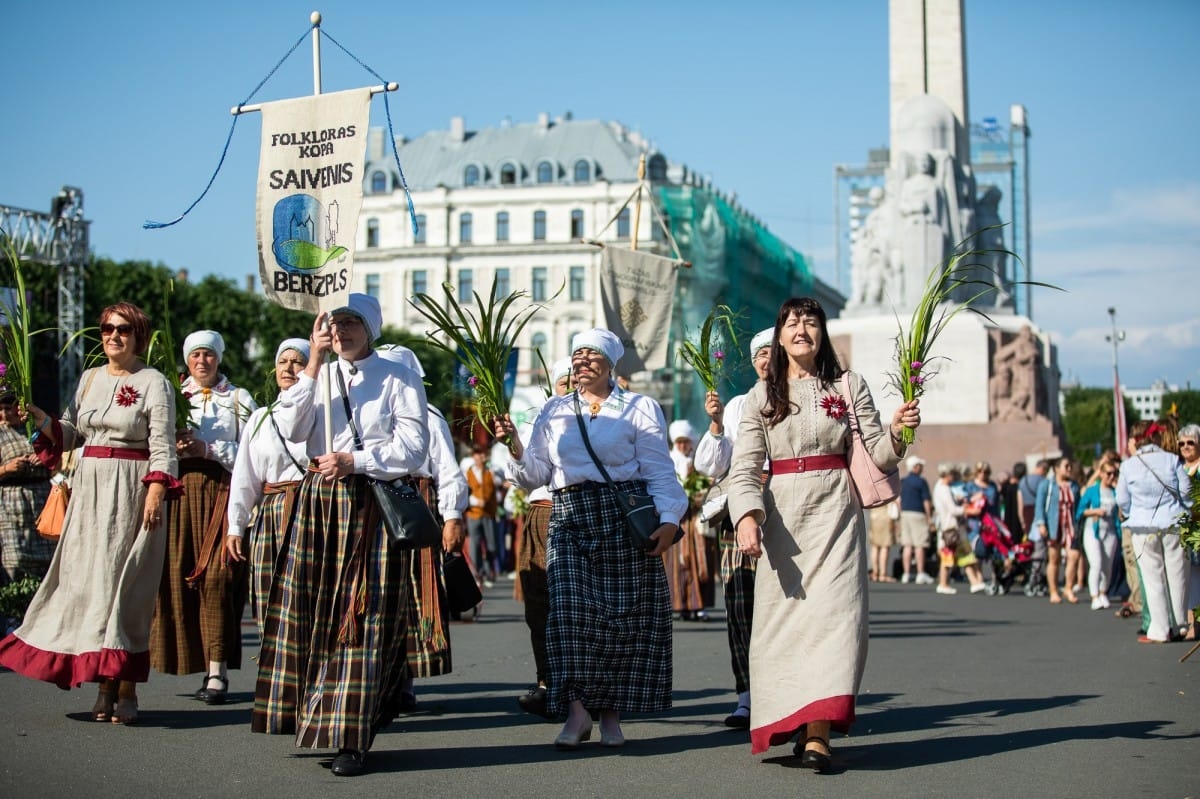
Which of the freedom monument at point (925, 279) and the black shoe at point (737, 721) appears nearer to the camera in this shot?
the black shoe at point (737, 721)

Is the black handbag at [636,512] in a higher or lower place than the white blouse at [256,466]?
lower

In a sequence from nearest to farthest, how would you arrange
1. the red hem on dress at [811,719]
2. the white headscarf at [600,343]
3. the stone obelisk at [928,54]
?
the red hem on dress at [811,719]
the white headscarf at [600,343]
the stone obelisk at [928,54]

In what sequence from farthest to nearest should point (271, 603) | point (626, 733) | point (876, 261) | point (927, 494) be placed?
1. point (876, 261)
2. point (927, 494)
3. point (626, 733)
4. point (271, 603)

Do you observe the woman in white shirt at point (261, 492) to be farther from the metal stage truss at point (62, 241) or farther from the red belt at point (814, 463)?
the metal stage truss at point (62, 241)

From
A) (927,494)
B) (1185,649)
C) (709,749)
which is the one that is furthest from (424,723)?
(927,494)

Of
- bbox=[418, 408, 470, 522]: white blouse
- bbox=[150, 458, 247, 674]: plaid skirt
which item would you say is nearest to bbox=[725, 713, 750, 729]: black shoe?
bbox=[418, 408, 470, 522]: white blouse

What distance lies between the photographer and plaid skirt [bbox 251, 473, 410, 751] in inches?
284

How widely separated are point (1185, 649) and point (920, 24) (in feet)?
104

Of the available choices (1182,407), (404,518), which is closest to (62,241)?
(1182,407)

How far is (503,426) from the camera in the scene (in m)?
8.48

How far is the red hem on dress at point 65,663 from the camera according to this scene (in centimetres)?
848

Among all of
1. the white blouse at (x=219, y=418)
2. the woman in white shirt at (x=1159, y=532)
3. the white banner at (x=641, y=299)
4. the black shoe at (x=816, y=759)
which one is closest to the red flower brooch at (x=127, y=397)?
the white blouse at (x=219, y=418)

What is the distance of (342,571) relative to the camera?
7.39 meters

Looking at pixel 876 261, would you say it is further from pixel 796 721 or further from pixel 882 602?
pixel 796 721
